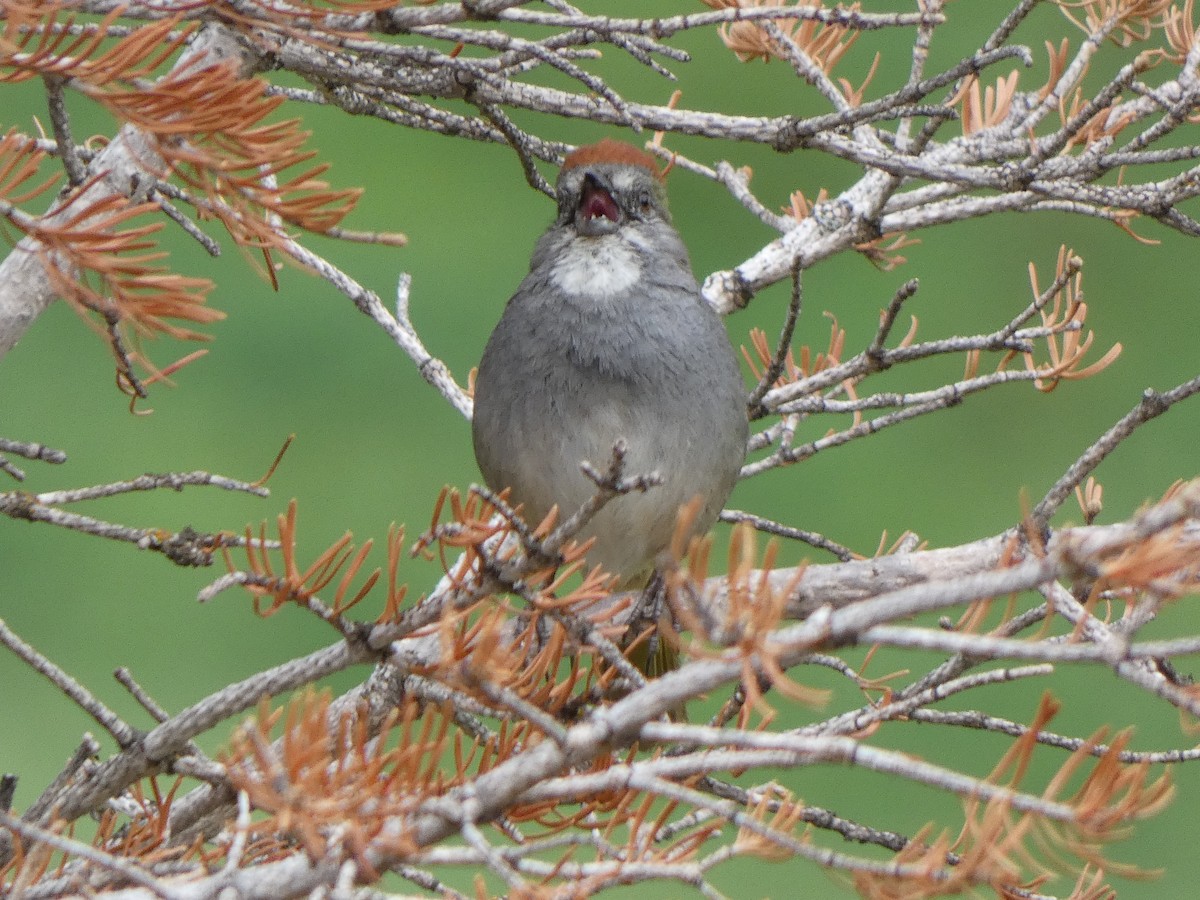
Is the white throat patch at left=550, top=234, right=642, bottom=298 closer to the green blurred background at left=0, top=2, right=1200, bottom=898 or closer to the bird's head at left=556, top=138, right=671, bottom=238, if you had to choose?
the bird's head at left=556, top=138, right=671, bottom=238

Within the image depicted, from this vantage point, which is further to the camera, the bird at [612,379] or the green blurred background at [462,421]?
the green blurred background at [462,421]

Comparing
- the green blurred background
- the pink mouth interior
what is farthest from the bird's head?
the green blurred background

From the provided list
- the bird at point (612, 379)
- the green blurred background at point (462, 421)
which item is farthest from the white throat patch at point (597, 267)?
the green blurred background at point (462, 421)

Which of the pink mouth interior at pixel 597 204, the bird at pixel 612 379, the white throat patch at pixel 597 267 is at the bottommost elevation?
the bird at pixel 612 379

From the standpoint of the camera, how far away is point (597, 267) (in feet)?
7.91

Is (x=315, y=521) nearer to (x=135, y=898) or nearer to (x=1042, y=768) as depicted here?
(x=1042, y=768)

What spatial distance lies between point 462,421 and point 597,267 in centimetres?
220

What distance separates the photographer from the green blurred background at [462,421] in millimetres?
3982

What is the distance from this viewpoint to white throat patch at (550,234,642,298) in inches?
94.2

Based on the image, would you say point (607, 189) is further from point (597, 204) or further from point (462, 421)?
point (462, 421)

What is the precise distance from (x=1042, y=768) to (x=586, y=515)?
3155mm

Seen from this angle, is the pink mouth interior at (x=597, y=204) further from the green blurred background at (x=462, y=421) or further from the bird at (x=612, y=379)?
the green blurred background at (x=462, y=421)

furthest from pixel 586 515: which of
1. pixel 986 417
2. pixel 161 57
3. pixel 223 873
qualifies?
pixel 986 417

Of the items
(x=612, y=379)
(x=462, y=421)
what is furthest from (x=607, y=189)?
(x=462, y=421)
